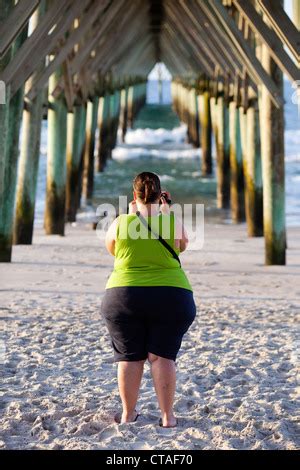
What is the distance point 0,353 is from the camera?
5.05m

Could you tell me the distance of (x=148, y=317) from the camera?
11.6ft

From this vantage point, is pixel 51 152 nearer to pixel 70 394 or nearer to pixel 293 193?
pixel 70 394

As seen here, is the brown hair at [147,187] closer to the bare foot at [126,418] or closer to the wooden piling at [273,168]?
the bare foot at [126,418]

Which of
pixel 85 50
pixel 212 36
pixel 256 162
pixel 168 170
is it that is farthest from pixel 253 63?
pixel 168 170

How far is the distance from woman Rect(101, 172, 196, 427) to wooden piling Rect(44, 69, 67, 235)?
300 inches

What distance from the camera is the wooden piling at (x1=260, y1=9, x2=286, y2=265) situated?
27.8ft

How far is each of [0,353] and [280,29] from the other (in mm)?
3008

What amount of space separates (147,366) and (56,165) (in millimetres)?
6547

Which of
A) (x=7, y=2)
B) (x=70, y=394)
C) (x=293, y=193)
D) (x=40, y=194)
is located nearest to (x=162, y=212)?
(x=70, y=394)

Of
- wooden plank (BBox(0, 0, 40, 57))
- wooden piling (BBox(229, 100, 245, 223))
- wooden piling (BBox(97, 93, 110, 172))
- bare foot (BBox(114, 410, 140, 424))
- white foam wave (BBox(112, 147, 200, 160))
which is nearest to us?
bare foot (BBox(114, 410, 140, 424))

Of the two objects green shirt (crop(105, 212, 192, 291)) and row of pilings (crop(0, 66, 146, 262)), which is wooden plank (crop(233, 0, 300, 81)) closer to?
row of pilings (crop(0, 66, 146, 262))

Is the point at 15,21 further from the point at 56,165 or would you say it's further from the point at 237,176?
the point at 237,176

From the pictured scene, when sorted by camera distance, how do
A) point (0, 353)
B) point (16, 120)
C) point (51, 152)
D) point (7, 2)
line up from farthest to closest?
point (51, 152)
point (16, 120)
point (7, 2)
point (0, 353)

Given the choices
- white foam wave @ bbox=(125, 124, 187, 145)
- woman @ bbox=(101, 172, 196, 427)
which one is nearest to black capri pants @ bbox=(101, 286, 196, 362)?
woman @ bbox=(101, 172, 196, 427)
